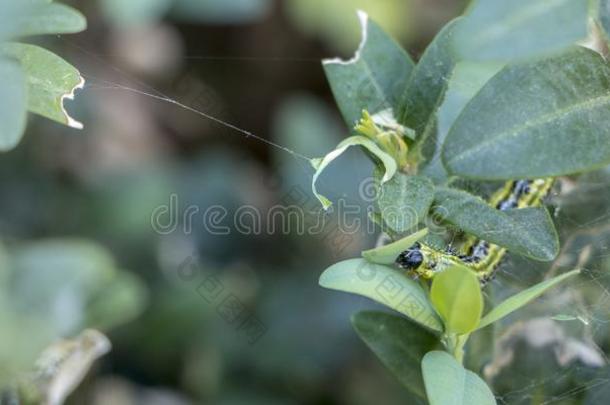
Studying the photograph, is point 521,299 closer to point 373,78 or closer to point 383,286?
point 383,286

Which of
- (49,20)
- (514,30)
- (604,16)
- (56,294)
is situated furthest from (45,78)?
(56,294)

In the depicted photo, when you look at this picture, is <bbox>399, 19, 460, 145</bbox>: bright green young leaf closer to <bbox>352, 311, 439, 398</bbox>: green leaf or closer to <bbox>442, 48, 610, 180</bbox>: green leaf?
<bbox>442, 48, 610, 180</bbox>: green leaf

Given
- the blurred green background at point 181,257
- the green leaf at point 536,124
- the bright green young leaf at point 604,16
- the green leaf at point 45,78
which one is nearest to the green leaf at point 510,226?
the green leaf at point 536,124

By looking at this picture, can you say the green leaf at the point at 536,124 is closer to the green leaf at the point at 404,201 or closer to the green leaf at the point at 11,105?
the green leaf at the point at 404,201

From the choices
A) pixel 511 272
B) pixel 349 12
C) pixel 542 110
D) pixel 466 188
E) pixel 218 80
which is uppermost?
pixel 542 110

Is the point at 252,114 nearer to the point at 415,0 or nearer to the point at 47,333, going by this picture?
the point at 415,0

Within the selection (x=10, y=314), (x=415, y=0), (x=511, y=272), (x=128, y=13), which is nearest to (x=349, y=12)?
(x=415, y=0)

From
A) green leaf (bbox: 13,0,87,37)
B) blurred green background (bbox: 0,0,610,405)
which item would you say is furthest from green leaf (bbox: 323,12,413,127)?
blurred green background (bbox: 0,0,610,405)

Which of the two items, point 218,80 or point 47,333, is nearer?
point 47,333
